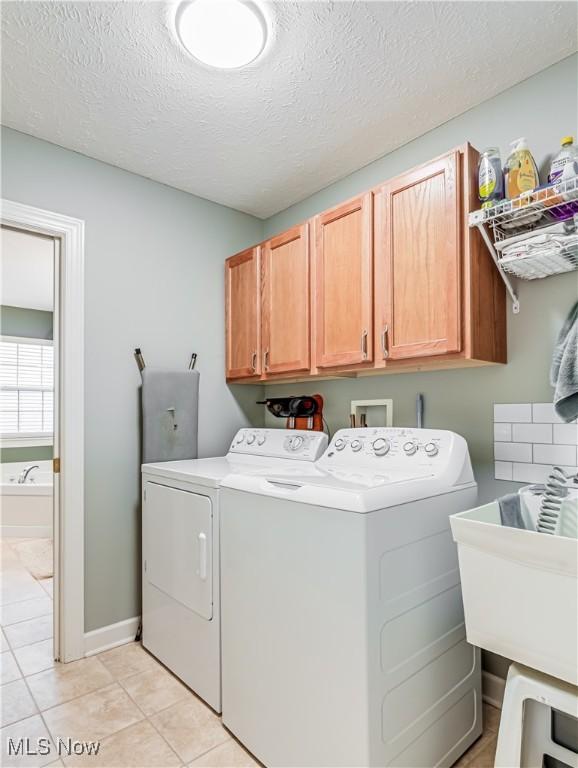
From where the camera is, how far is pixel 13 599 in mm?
2910

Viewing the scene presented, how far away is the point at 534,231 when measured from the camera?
1.55 meters

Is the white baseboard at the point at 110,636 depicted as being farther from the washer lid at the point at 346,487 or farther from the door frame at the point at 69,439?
the washer lid at the point at 346,487

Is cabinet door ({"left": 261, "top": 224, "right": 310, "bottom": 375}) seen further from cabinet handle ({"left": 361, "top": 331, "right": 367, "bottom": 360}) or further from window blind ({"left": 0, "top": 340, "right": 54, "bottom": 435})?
window blind ({"left": 0, "top": 340, "right": 54, "bottom": 435})

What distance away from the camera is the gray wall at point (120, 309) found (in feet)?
7.41

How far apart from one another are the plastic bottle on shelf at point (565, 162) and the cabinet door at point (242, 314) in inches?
59.8

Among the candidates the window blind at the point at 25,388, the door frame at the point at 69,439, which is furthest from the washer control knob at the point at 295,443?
the window blind at the point at 25,388

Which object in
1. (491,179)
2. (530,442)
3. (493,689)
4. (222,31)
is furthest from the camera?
(493,689)

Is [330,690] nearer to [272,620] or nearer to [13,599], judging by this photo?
[272,620]

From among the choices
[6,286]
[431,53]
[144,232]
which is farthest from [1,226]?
[6,286]

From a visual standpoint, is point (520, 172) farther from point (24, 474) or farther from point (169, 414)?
point (24, 474)

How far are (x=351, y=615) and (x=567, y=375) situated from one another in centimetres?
102

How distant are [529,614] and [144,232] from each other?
2441 mm

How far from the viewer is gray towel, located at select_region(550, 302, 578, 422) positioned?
1466mm

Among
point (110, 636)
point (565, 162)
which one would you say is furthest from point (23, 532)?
point (565, 162)
